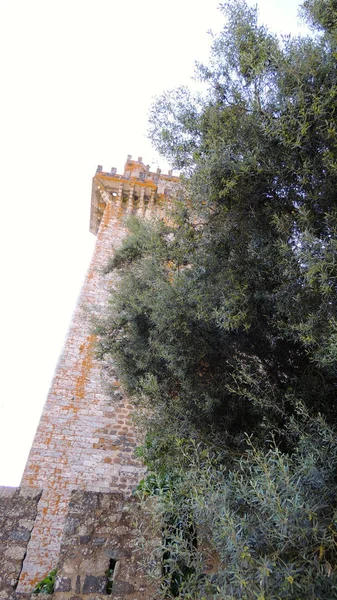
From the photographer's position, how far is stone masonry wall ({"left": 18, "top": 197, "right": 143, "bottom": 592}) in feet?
28.1

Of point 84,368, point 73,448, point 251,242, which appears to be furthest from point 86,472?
point 251,242

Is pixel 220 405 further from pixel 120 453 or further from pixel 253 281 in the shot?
pixel 120 453

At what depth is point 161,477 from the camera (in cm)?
621

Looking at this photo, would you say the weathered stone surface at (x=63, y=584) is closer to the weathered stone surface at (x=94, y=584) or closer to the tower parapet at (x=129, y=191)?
the weathered stone surface at (x=94, y=584)

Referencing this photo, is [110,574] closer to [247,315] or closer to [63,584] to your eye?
[63,584]

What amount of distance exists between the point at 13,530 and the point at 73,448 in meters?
5.27

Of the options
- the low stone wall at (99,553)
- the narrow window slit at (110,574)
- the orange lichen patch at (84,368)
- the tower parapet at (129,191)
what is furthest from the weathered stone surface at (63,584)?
A: the tower parapet at (129,191)

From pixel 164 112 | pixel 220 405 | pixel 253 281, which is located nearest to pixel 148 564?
pixel 220 405

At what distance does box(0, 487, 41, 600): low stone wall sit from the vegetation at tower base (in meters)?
1.36

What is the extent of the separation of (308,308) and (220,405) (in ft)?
5.86

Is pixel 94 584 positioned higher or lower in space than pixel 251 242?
lower

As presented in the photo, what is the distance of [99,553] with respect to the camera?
4.36 m

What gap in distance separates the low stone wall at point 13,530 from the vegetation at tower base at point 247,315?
1.36m

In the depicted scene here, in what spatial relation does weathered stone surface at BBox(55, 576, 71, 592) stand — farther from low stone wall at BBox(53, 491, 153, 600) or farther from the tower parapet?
the tower parapet
